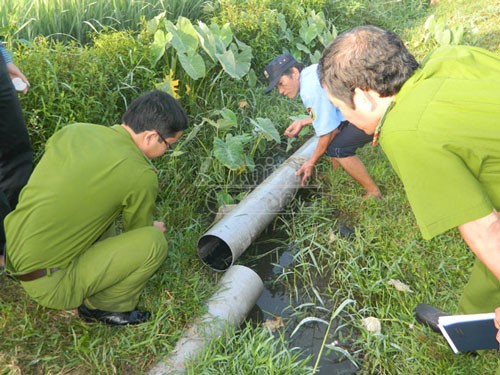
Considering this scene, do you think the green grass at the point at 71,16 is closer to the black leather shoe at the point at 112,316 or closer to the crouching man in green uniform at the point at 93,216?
the crouching man in green uniform at the point at 93,216

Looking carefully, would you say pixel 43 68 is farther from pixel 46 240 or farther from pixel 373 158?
pixel 373 158

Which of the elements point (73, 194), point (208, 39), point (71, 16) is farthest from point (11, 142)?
point (71, 16)

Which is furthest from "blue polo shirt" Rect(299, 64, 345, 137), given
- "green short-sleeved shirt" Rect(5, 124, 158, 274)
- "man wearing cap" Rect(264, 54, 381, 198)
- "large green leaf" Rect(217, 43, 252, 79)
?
"green short-sleeved shirt" Rect(5, 124, 158, 274)

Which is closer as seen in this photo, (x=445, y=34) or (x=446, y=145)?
(x=446, y=145)

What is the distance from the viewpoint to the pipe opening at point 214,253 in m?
3.08

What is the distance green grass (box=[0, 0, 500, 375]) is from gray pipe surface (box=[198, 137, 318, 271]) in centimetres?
12

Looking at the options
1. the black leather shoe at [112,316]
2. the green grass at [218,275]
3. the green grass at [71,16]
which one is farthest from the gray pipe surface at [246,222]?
the green grass at [71,16]

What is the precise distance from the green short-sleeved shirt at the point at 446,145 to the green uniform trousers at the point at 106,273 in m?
1.43

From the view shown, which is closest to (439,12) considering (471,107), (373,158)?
(373,158)

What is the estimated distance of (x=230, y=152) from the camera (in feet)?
11.7

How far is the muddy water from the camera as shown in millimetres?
2492

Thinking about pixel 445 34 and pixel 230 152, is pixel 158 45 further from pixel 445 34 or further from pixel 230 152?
pixel 445 34

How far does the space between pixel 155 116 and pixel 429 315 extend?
184 cm

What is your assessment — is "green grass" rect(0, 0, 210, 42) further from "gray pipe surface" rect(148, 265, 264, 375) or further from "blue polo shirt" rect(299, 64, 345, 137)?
"gray pipe surface" rect(148, 265, 264, 375)
